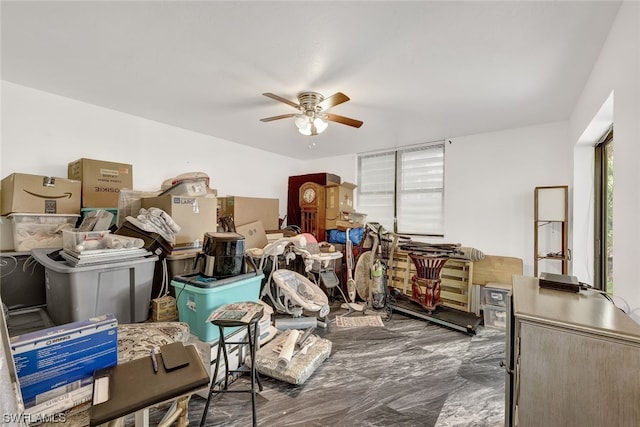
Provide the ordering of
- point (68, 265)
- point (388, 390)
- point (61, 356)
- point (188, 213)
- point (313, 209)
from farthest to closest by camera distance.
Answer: point (313, 209) → point (188, 213) → point (388, 390) → point (68, 265) → point (61, 356)

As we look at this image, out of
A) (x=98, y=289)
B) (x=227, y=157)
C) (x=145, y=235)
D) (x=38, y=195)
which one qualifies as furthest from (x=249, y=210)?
(x=98, y=289)

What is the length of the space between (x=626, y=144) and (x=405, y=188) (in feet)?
10.6

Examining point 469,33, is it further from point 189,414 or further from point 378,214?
point 378,214

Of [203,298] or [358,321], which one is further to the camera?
[358,321]

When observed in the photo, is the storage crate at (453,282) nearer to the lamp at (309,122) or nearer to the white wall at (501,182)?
the white wall at (501,182)

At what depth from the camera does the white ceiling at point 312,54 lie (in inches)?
60.5

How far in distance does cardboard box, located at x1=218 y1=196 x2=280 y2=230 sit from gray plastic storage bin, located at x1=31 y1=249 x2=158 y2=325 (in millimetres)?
1829

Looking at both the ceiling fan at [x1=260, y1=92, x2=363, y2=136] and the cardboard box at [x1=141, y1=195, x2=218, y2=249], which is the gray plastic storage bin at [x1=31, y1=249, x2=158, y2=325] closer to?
the cardboard box at [x1=141, y1=195, x2=218, y2=249]

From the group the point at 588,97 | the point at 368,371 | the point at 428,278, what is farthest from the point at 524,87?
the point at 368,371

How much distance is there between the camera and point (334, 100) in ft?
7.66

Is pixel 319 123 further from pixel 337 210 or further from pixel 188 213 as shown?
pixel 337 210

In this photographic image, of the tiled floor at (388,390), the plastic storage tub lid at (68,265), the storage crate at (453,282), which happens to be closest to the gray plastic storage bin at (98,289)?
the plastic storage tub lid at (68,265)

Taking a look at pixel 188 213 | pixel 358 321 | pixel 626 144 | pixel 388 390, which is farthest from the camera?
pixel 358 321

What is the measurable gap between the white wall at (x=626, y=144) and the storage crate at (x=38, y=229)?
13.0ft
